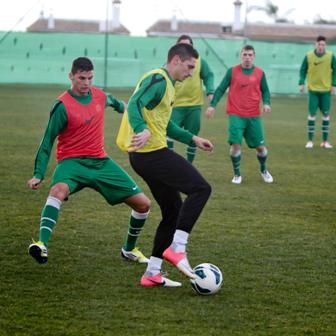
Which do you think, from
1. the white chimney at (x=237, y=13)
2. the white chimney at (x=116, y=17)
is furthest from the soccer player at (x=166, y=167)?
the white chimney at (x=237, y=13)

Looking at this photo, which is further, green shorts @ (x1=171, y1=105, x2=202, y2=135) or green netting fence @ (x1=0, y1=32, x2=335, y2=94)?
green netting fence @ (x1=0, y1=32, x2=335, y2=94)

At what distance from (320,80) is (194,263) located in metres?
11.1

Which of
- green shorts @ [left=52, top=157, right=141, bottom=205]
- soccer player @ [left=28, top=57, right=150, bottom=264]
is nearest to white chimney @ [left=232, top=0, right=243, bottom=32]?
soccer player @ [left=28, top=57, right=150, bottom=264]

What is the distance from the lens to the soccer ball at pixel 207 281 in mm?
6980

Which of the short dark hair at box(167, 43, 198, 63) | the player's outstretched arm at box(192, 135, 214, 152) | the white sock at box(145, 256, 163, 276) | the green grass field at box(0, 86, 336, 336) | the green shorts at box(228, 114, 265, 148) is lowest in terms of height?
the green grass field at box(0, 86, 336, 336)

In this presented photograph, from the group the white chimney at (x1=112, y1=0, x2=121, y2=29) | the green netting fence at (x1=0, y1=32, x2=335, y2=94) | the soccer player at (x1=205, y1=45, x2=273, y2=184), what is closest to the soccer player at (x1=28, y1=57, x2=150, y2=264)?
the soccer player at (x1=205, y1=45, x2=273, y2=184)

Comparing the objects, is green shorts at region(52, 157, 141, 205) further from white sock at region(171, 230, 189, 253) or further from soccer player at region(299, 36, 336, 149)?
soccer player at region(299, 36, 336, 149)

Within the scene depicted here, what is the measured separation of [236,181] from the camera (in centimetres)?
1341

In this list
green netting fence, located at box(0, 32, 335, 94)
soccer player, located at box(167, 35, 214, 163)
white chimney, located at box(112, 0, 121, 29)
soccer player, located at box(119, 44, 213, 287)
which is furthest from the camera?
white chimney, located at box(112, 0, 121, 29)

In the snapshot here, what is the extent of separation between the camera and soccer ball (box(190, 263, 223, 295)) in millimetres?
6980

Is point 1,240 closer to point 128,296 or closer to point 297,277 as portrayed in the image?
point 128,296

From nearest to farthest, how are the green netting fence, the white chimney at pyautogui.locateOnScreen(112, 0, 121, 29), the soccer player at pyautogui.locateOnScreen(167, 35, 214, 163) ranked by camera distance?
the soccer player at pyautogui.locateOnScreen(167, 35, 214, 163) → the green netting fence → the white chimney at pyautogui.locateOnScreen(112, 0, 121, 29)

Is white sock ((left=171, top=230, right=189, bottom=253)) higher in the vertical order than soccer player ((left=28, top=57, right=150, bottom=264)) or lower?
lower

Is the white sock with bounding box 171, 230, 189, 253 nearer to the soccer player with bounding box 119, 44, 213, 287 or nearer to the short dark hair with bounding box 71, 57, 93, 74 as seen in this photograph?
the soccer player with bounding box 119, 44, 213, 287
